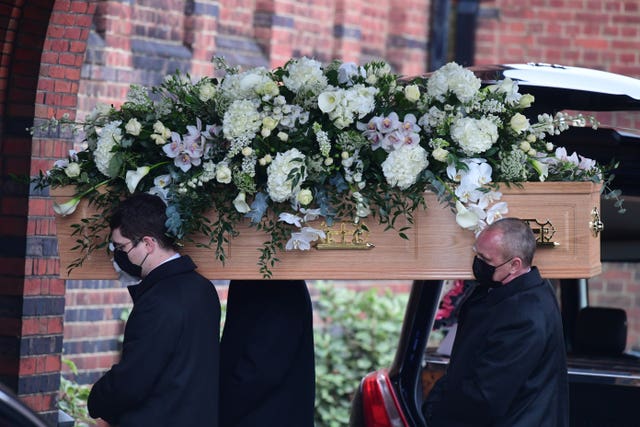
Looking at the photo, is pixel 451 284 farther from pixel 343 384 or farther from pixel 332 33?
pixel 332 33

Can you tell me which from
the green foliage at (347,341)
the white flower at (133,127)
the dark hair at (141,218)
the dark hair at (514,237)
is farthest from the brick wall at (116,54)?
the dark hair at (514,237)

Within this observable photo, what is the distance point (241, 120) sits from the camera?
15.7 ft

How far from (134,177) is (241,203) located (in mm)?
404

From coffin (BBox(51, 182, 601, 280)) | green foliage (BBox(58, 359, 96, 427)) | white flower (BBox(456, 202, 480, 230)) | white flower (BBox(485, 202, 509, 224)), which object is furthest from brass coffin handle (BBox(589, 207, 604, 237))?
green foliage (BBox(58, 359, 96, 427))

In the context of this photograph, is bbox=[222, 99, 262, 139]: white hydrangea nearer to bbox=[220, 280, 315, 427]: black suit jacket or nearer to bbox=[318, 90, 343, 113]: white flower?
bbox=[318, 90, 343, 113]: white flower

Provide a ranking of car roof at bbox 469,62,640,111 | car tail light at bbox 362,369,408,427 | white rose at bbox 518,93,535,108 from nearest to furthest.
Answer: white rose at bbox 518,93,535,108 → car roof at bbox 469,62,640,111 → car tail light at bbox 362,369,408,427

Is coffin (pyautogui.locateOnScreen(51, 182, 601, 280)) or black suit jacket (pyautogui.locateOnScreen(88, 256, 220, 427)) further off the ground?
coffin (pyautogui.locateOnScreen(51, 182, 601, 280))

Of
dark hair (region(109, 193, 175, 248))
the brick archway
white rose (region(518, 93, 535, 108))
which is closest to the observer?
dark hair (region(109, 193, 175, 248))

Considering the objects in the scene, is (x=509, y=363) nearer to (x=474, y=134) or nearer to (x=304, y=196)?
(x=474, y=134)

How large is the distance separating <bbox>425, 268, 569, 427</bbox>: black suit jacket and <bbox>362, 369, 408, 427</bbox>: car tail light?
90cm

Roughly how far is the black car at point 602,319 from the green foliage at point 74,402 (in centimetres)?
246

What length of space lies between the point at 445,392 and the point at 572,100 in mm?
1426

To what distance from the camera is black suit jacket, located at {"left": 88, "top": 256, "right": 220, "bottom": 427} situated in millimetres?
4641

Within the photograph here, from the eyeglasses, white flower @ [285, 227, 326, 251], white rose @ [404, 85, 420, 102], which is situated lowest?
the eyeglasses
